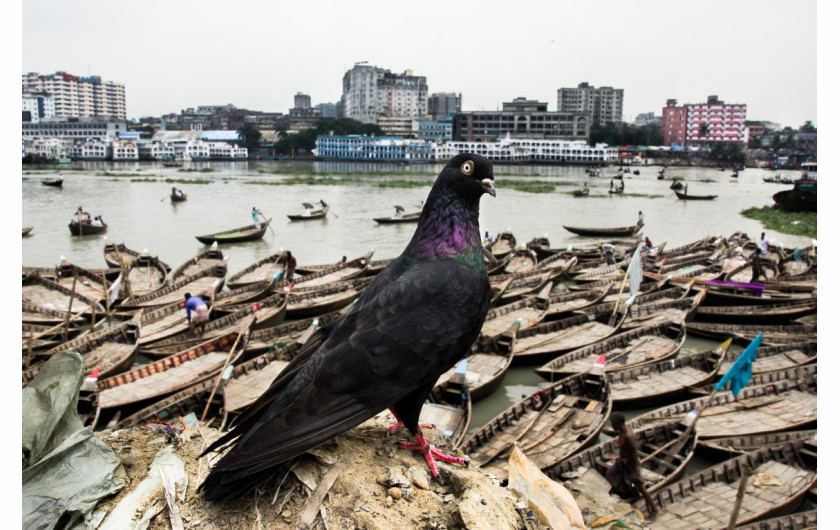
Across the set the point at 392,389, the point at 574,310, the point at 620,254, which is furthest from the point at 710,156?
the point at 392,389

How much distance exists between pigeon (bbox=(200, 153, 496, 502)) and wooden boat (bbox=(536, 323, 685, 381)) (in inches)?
268

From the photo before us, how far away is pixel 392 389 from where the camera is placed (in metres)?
2.91

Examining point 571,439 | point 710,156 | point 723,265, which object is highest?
point 710,156

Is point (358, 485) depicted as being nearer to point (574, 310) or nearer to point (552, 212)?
point (574, 310)

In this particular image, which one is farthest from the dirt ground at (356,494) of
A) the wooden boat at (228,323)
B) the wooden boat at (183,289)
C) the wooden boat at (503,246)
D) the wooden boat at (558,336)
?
the wooden boat at (503,246)

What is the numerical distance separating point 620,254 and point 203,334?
1450 centimetres

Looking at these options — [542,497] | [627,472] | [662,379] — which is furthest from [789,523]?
[662,379]

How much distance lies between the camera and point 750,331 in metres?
12.0

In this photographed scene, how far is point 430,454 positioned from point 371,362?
2.15 ft

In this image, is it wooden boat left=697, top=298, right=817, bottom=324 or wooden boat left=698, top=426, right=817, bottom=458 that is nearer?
wooden boat left=698, top=426, right=817, bottom=458

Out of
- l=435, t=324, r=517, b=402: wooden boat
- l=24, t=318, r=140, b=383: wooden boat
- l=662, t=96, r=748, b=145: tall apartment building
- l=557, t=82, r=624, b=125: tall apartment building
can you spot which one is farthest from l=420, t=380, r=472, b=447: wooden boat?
l=557, t=82, r=624, b=125: tall apartment building

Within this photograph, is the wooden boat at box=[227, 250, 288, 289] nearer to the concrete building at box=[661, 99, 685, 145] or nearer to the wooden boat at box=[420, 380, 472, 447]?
the wooden boat at box=[420, 380, 472, 447]

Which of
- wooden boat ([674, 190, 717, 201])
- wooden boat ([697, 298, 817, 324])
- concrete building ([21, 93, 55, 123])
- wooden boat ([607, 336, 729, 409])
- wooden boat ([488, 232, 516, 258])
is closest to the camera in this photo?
wooden boat ([607, 336, 729, 409])

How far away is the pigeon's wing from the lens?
2.68m
